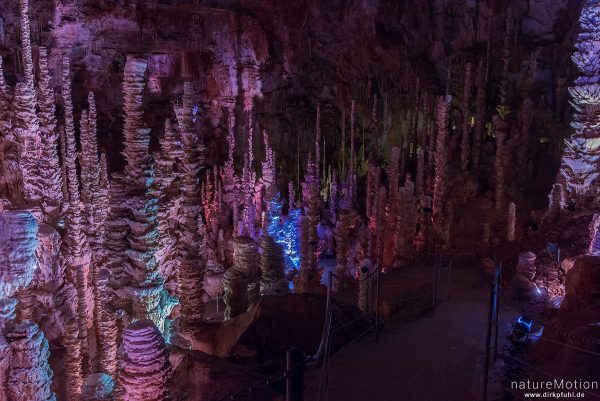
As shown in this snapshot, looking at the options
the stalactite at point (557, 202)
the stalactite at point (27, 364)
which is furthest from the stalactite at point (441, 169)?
the stalactite at point (27, 364)

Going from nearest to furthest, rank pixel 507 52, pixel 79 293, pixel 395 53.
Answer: pixel 79 293 → pixel 507 52 → pixel 395 53

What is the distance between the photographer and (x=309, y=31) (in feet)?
74.2

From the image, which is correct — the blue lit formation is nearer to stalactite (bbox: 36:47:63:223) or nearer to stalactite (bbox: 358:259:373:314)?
stalactite (bbox: 358:259:373:314)

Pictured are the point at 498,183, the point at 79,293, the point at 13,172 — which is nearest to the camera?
the point at 79,293

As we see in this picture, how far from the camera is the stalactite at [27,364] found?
716cm

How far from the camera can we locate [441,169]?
17.9 meters

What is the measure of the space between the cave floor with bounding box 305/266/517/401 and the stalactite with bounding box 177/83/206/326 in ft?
10.8

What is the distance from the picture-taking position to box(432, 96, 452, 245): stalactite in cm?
1766

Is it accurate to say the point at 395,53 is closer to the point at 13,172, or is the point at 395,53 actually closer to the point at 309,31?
the point at 309,31

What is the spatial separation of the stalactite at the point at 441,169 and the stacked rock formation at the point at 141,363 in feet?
41.4

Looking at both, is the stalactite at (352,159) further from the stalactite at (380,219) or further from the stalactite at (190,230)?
the stalactite at (190,230)

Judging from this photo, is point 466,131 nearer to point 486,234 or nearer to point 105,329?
point 486,234

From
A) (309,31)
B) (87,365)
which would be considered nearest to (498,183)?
(309,31)

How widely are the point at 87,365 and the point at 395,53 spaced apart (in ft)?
54.8
